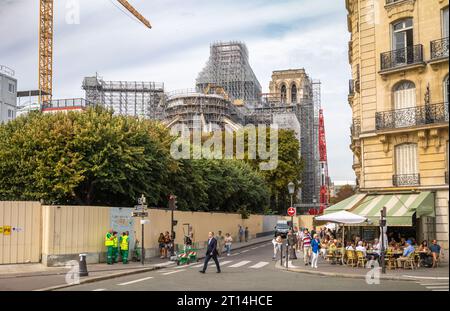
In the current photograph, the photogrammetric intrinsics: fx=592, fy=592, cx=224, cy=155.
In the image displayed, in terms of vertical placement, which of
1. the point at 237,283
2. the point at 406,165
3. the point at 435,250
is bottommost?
the point at 237,283

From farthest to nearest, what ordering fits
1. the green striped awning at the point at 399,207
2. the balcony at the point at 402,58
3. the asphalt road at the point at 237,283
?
the balcony at the point at 402,58 → the green striped awning at the point at 399,207 → the asphalt road at the point at 237,283

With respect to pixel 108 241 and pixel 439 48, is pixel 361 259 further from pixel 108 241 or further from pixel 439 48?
pixel 108 241

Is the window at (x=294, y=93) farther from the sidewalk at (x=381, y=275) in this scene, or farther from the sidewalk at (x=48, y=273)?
the sidewalk at (x=381, y=275)

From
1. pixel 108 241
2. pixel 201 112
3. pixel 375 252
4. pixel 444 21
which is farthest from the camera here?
pixel 201 112

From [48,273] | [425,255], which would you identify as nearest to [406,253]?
[425,255]

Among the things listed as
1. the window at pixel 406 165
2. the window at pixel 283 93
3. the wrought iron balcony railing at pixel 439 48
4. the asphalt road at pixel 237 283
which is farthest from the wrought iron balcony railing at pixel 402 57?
the window at pixel 283 93

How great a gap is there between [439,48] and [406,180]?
6387 millimetres

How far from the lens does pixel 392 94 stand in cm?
2959

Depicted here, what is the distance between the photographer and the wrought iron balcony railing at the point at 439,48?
27.4 meters

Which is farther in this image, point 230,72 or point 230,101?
point 230,72

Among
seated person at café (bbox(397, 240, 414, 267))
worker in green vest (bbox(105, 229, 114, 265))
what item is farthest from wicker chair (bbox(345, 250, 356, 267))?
worker in green vest (bbox(105, 229, 114, 265))

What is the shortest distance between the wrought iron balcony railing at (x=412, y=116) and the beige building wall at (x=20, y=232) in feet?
55.8

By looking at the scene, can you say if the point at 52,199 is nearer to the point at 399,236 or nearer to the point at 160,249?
the point at 160,249
